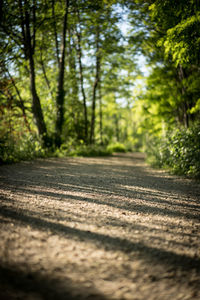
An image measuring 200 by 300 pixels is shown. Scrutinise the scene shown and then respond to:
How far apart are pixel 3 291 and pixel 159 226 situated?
2037mm

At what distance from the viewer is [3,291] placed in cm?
149

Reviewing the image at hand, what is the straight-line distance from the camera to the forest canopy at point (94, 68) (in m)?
6.26

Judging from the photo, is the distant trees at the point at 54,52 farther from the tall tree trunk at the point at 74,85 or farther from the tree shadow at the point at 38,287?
the tree shadow at the point at 38,287

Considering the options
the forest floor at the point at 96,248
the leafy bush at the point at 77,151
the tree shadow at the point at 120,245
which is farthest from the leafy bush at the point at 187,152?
the leafy bush at the point at 77,151

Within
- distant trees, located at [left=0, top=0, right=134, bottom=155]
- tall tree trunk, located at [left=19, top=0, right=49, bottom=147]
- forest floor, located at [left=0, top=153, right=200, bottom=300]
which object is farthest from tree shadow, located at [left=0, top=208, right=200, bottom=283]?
tall tree trunk, located at [left=19, top=0, right=49, bottom=147]

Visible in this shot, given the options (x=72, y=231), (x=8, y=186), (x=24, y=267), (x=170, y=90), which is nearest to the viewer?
(x=24, y=267)

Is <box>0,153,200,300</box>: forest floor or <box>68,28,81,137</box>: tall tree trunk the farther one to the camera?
<box>68,28,81,137</box>: tall tree trunk

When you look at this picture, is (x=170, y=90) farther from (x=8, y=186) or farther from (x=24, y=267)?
(x=24, y=267)

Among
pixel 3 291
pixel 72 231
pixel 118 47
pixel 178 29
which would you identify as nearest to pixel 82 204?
pixel 72 231

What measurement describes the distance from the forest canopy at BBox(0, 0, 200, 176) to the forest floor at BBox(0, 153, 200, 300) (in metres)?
3.97

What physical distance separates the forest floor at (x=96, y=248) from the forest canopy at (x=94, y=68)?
3.97m

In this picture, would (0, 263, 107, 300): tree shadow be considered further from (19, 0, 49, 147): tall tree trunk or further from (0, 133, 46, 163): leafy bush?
(19, 0, 49, 147): tall tree trunk

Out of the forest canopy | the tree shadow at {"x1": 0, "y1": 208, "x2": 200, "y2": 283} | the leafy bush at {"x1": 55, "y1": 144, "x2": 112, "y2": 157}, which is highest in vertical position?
the forest canopy

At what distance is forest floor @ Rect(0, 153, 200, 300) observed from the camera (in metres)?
1.59
